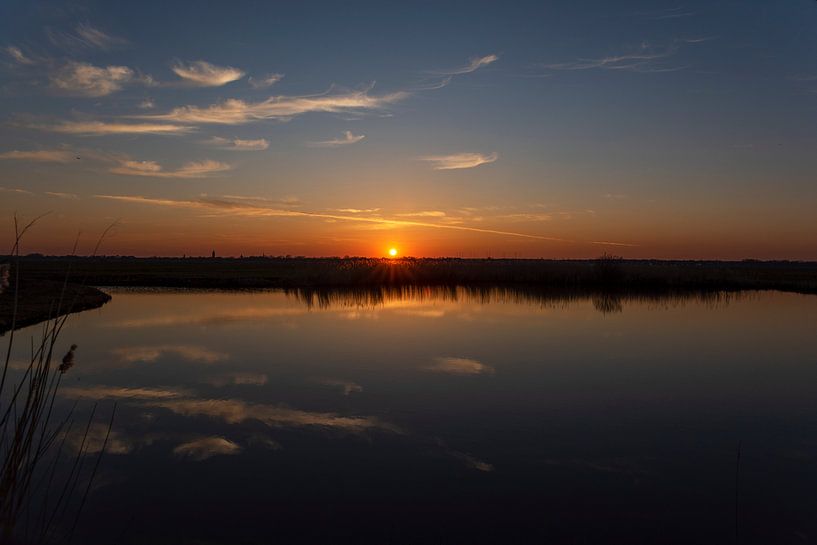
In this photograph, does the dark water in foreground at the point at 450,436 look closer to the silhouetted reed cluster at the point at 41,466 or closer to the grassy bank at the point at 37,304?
the silhouetted reed cluster at the point at 41,466

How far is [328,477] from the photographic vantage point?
626cm

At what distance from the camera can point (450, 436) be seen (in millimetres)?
7637

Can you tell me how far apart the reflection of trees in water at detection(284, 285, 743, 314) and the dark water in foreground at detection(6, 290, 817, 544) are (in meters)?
7.90

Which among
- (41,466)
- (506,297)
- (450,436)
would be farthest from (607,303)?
(41,466)

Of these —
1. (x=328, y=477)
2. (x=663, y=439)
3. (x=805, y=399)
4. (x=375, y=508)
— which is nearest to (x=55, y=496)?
(x=328, y=477)

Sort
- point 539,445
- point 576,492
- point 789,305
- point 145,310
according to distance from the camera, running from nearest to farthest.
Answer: point 576,492 → point 539,445 → point 145,310 → point 789,305

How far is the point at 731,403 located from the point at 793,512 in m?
4.13

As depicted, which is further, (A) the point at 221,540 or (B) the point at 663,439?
(B) the point at 663,439

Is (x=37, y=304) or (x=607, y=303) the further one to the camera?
(x=607, y=303)

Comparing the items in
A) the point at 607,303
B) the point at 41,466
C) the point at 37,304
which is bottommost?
the point at 41,466

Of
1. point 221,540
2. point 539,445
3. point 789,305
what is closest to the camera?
point 221,540

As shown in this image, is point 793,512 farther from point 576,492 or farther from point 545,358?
point 545,358

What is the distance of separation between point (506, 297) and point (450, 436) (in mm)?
20216

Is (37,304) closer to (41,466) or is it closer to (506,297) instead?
(41,466)
